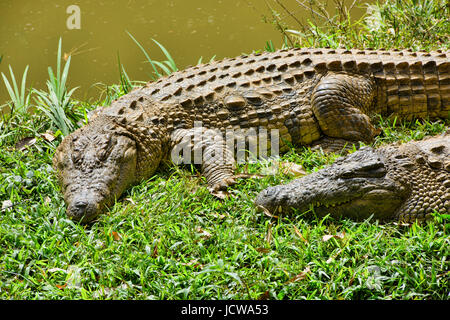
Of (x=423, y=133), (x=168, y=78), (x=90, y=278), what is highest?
(x=168, y=78)

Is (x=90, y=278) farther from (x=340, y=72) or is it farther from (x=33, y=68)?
(x=33, y=68)

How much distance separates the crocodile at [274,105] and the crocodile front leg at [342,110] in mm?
11

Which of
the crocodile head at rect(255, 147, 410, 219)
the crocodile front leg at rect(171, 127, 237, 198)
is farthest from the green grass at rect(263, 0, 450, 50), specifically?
the crocodile head at rect(255, 147, 410, 219)

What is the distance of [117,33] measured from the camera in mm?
10898

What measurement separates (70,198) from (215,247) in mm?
1520

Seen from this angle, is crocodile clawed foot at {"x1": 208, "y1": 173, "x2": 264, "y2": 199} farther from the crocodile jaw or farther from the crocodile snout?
the crocodile snout

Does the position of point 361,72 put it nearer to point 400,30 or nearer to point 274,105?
point 274,105

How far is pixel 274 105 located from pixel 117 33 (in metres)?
6.18

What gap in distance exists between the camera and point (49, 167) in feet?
18.4

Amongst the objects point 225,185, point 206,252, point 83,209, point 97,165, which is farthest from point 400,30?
point 83,209

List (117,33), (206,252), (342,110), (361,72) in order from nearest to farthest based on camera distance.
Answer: (206,252)
(342,110)
(361,72)
(117,33)

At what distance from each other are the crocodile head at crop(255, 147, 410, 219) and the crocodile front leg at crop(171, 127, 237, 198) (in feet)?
2.98
